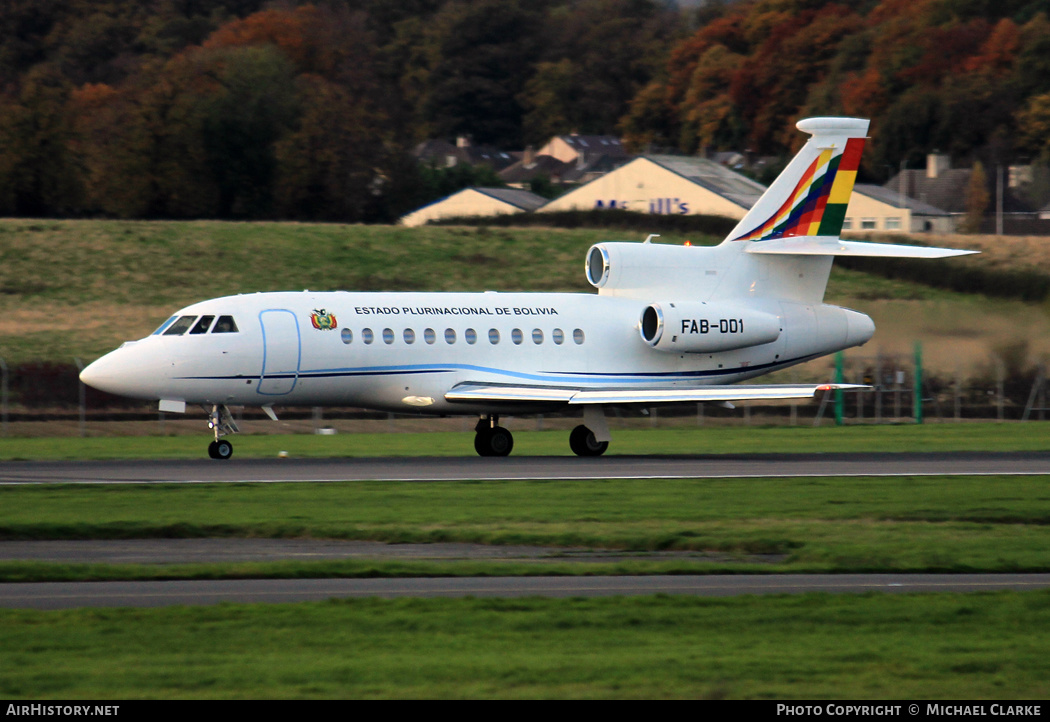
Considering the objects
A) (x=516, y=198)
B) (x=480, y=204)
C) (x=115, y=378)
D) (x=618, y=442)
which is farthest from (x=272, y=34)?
(x=115, y=378)

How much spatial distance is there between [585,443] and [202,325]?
839cm

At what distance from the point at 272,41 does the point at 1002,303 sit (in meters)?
84.4

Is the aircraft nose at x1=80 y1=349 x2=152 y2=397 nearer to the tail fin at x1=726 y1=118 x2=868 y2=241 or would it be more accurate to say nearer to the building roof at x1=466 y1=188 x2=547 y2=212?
the tail fin at x1=726 y1=118 x2=868 y2=241

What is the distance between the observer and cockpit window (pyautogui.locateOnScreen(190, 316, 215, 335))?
28.4m

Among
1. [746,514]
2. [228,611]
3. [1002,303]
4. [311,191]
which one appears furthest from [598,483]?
[311,191]

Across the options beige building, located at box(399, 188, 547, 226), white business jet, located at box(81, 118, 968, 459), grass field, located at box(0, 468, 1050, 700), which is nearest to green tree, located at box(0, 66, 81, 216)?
beige building, located at box(399, 188, 547, 226)

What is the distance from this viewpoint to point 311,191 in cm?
8419

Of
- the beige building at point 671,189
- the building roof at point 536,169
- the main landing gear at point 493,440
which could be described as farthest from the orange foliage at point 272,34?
the main landing gear at point 493,440

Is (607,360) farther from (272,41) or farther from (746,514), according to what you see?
(272,41)

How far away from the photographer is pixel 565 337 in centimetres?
3192

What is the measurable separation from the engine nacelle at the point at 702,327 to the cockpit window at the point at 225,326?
919cm

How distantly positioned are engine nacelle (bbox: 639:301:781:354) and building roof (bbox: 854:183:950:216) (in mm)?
65002

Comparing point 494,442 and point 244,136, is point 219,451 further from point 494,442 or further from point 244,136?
point 244,136

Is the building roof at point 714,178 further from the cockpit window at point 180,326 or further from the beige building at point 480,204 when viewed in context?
the cockpit window at point 180,326
